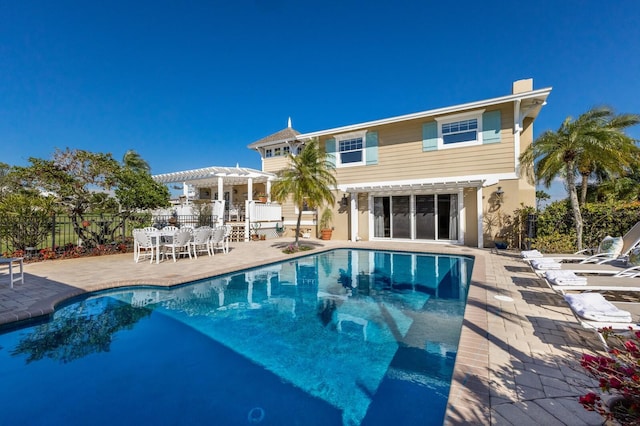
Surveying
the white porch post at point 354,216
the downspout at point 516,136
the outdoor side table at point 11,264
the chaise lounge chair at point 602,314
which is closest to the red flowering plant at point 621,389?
the chaise lounge chair at point 602,314

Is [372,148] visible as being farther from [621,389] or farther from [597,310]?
[621,389]

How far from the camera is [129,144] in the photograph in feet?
92.1

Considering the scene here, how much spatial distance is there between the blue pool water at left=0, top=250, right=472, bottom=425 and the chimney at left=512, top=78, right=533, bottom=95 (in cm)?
1188

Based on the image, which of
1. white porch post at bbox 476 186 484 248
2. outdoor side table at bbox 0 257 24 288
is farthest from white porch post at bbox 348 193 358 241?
outdoor side table at bbox 0 257 24 288

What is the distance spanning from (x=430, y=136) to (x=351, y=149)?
182 inches

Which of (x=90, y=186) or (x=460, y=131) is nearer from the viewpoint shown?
(x=90, y=186)

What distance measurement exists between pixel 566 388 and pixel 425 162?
42.9 ft

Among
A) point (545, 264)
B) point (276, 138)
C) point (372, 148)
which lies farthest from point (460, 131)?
→ point (276, 138)

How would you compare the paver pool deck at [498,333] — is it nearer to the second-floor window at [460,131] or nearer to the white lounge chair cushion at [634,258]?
the white lounge chair cushion at [634,258]

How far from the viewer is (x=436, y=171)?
46.6 ft

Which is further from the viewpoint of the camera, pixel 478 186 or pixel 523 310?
pixel 478 186

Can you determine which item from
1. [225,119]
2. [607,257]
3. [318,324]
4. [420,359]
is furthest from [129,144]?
[607,257]

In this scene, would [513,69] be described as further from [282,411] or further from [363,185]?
[282,411]

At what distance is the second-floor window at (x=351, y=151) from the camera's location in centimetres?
1659
